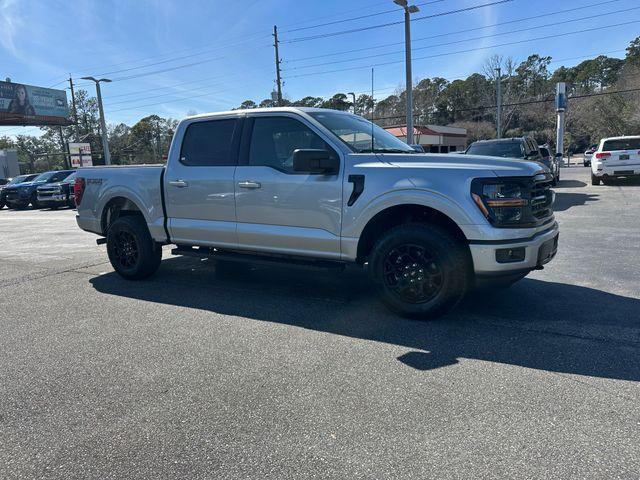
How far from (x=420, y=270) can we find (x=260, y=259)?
6.18 ft

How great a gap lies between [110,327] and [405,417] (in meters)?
3.20

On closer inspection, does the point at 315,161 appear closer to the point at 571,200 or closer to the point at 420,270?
the point at 420,270

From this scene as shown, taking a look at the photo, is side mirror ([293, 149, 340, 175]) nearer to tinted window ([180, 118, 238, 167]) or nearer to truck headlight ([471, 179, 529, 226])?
tinted window ([180, 118, 238, 167])

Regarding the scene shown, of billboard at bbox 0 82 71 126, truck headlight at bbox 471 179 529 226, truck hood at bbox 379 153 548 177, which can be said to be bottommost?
truck headlight at bbox 471 179 529 226

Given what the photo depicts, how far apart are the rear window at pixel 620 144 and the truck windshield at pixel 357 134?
14.9m

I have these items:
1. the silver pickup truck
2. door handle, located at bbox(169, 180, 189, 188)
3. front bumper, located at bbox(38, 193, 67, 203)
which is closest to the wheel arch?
the silver pickup truck

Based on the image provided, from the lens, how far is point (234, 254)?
18.8 ft

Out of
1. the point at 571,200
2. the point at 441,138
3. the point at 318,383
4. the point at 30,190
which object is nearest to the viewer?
the point at 318,383

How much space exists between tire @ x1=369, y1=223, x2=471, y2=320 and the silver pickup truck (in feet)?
0.03

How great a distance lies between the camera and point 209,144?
18.9ft

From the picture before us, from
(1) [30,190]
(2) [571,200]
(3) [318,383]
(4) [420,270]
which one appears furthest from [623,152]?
(1) [30,190]

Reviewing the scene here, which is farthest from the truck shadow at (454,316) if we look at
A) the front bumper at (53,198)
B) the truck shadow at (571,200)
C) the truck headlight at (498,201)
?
the front bumper at (53,198)

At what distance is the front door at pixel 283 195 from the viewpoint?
480 centimetres

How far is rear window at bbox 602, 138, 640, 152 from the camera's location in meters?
16.8
